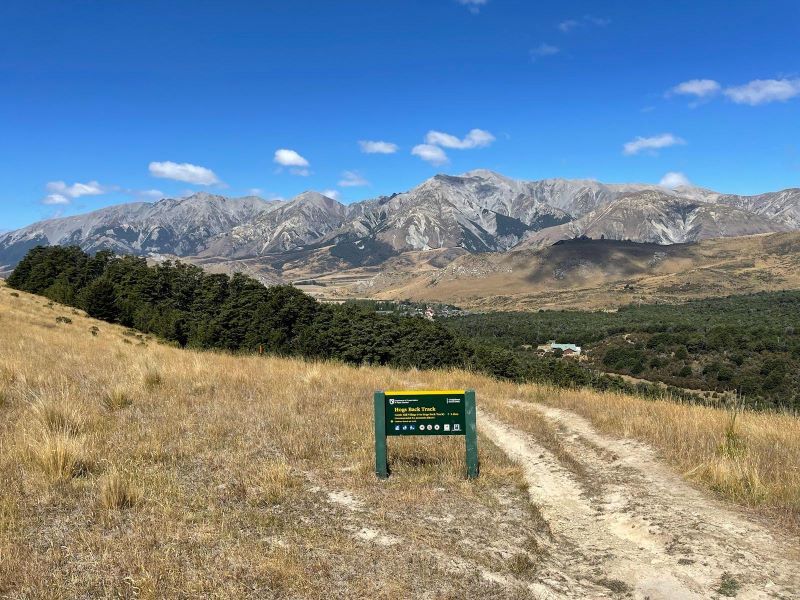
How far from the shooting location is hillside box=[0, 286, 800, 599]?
16.1 ft

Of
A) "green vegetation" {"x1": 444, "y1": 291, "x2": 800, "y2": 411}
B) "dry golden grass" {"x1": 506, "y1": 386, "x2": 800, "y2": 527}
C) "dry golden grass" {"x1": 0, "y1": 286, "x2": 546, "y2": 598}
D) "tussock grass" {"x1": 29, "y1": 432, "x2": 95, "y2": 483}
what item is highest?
"tussock grass" {"x1": 29, "y1": 432, "x2": 95, "y2": 483}

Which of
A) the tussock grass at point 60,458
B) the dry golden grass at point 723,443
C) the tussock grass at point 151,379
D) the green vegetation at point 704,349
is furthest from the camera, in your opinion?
the green vegetation at point 704,349

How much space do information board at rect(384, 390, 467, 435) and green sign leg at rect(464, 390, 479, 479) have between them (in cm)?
8

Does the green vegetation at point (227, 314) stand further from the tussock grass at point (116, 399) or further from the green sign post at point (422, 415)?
the green sign post at point (422, 415)

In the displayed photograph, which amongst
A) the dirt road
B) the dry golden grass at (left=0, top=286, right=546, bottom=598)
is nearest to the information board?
the dry golden grass at (left=0, top=286, right=546, bottom=598)

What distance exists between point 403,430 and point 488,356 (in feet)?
194

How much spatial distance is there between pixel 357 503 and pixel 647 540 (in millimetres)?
3821

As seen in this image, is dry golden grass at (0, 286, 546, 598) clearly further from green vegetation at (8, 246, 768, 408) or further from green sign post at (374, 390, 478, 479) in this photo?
green vegetation at (8, 246, 768, 408)

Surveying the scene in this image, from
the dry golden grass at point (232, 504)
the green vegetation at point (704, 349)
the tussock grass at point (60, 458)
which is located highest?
the tussock grass at point (60, 458)

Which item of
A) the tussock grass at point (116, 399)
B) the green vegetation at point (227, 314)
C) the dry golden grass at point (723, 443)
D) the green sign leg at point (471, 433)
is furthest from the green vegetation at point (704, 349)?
the tussock grass at point (116, 399)

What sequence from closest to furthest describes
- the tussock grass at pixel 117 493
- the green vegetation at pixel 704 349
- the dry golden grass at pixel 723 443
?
the tussock grass at pixel 117 493 → the dry golden grass at pixel 723 443 → the green vegetation at pixel 704 349

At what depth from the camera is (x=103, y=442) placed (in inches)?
321

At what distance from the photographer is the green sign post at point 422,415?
25.7 ft

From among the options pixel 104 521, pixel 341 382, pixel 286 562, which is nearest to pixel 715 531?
pixel 286 562
